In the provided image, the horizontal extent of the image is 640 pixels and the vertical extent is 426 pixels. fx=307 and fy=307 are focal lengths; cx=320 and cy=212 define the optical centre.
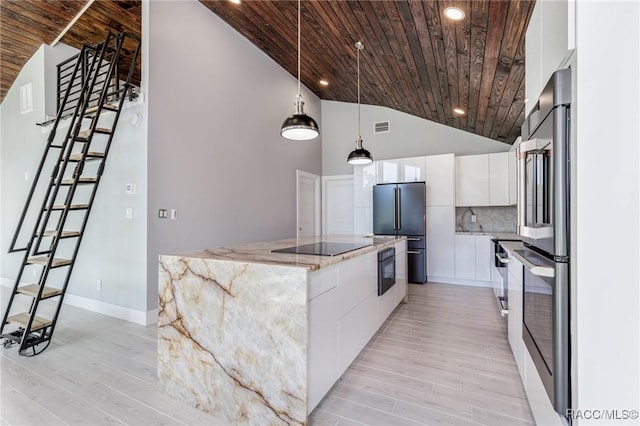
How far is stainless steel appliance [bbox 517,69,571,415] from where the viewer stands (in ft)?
3.63

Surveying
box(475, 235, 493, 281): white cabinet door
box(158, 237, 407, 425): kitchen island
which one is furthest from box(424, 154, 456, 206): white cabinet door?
box(158, 237, 407, 425): kitchen island

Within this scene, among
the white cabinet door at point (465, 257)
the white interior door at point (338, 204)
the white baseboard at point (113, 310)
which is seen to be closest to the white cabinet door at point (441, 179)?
the white cabinet door at point (465, 257)

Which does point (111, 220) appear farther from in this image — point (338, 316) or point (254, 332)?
point (338, 316)

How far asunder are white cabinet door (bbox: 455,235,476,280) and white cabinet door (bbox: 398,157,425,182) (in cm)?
117

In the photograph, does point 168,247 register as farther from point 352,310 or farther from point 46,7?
point 46,7

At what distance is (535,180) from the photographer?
137 cm

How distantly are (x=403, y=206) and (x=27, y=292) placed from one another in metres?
4.77

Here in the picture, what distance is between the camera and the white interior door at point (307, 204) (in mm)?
5980

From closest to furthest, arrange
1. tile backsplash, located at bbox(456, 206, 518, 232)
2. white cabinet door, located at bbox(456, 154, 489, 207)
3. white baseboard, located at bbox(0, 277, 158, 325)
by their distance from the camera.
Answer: white baseboard, located at bbox(0, 277, 158, 325), white cabinet door, located at bbox(456, 154, 489, 207), tile backsplash, located at bbox(456, 206, 518, 232)

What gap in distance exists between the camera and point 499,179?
490 centimetres

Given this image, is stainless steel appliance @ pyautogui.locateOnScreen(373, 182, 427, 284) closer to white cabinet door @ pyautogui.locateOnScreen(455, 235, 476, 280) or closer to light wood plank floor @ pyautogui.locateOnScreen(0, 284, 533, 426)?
white cabinet door @ pyautogui.locateOnScreen(455, 235, 476, 280)

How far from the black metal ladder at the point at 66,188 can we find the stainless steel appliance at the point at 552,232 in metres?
3.40
